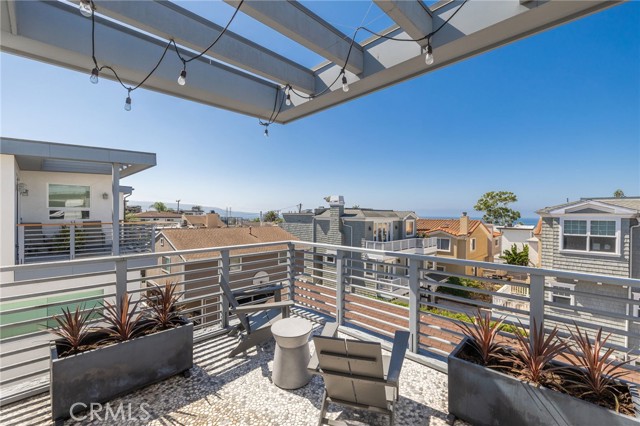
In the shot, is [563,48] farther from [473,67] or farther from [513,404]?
[513,404]

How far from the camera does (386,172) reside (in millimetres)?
25203

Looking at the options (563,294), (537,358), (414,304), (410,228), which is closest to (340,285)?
(414,304)

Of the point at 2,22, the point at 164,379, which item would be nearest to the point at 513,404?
the point at 164,379

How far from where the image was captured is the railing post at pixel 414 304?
2.82 m

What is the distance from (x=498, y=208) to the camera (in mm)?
29172

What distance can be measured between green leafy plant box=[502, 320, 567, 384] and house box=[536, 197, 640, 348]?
8.57 m

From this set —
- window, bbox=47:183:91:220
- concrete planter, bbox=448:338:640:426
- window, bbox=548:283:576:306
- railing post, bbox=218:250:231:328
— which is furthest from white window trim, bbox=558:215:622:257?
window, bbox=47:183:91:220

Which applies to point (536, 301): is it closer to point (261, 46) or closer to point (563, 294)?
point (563, 294)

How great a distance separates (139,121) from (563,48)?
39.0 feet

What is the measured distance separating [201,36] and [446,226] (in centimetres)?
2143

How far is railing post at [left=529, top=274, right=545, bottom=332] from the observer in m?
2.10

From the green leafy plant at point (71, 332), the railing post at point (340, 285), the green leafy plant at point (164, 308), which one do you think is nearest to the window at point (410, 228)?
the railing post at point (340, 285)

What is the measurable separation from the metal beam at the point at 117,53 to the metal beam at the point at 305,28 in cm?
111

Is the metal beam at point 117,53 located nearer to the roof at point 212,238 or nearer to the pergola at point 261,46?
the pergola at point 261,46
